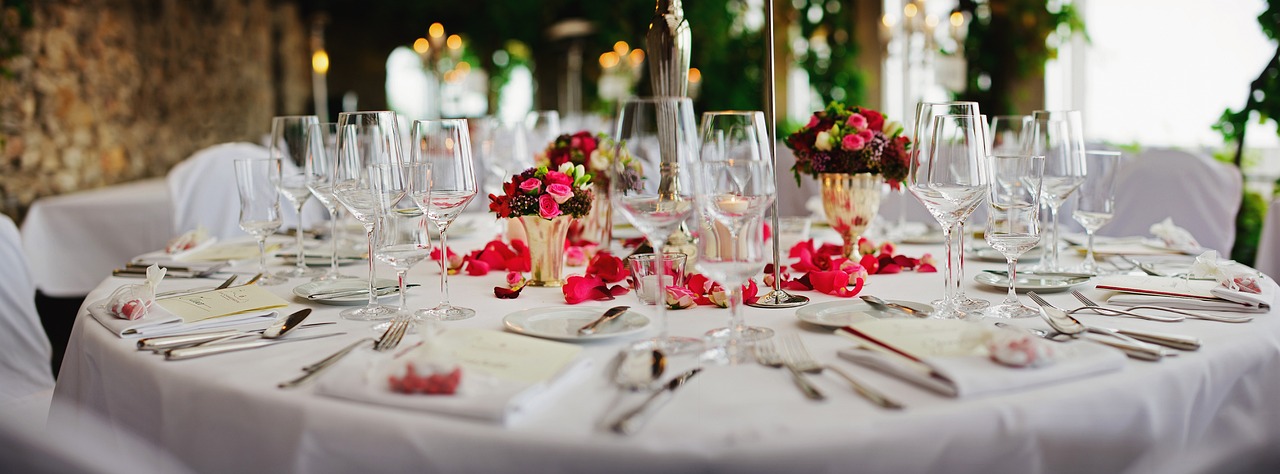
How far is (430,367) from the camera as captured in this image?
3.32 ft

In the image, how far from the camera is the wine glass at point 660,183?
1.18 metres

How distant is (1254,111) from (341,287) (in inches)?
168

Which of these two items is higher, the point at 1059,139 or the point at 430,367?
the point at 1059,139

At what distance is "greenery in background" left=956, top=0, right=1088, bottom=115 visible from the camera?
6.25m

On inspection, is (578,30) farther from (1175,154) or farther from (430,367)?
(430,367)

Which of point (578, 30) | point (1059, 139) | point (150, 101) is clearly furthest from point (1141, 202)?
point (578, 30)

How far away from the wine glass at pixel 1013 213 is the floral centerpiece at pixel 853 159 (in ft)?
1.17

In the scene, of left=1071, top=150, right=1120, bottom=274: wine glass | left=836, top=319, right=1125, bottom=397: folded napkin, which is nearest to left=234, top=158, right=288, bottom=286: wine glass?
left=836, top=319, right=1125, bottom=397: folded napkin

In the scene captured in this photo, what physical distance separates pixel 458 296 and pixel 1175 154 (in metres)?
2.28

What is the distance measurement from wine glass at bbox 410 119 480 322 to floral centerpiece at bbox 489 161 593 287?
183 millimetres

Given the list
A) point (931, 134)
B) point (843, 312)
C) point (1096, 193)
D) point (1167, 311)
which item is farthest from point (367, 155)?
point (1096, 193)

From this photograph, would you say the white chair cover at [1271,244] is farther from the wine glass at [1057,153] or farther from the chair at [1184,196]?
the wine glass at [1057,153]

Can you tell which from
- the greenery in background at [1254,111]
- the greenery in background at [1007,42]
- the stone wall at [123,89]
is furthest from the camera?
the greenery in background at [1007,42]

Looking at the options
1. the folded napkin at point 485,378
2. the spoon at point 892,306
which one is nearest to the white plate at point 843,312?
the spoon at point 892,306
